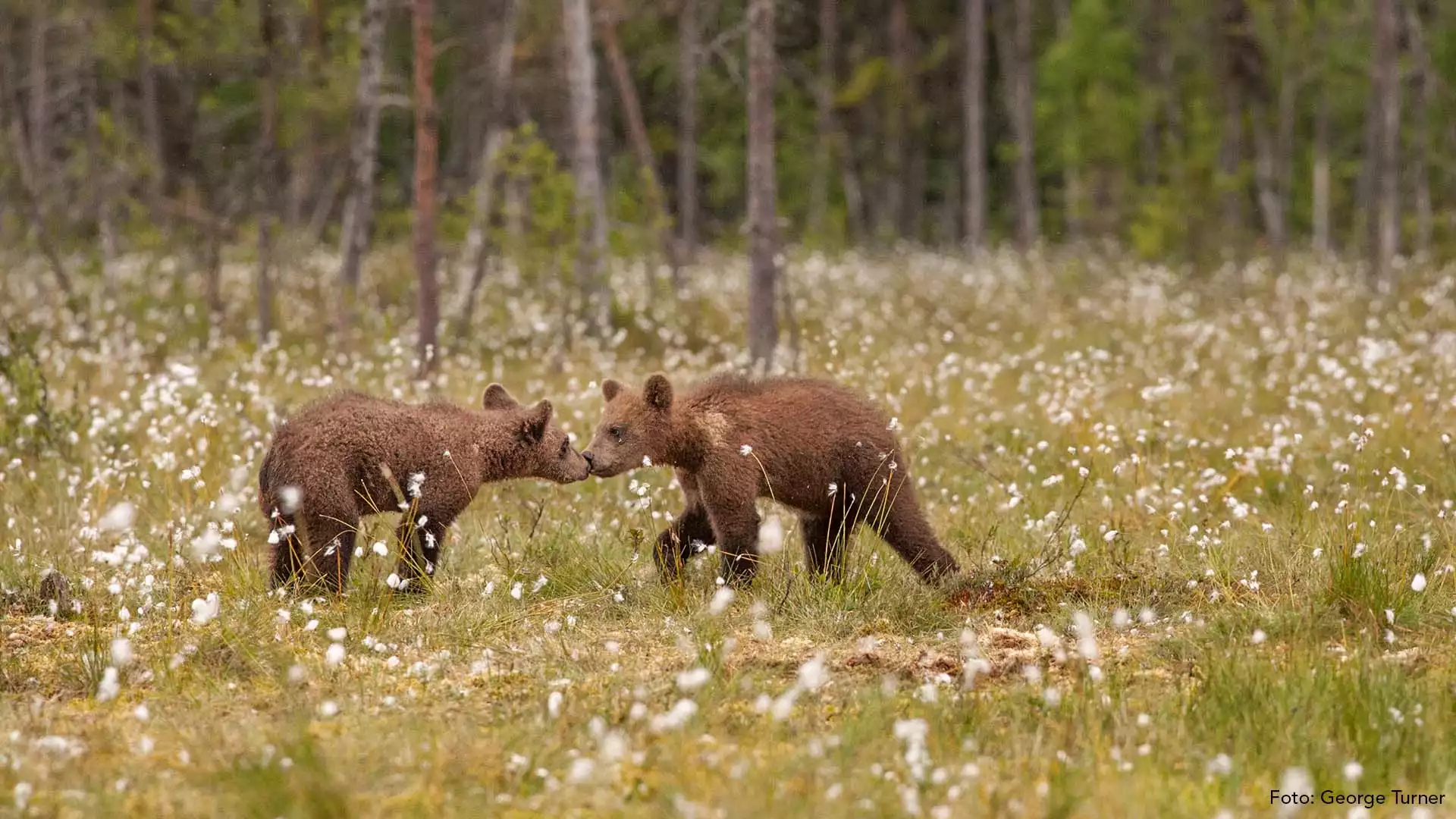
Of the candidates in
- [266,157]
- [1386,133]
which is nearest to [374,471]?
[266,157]

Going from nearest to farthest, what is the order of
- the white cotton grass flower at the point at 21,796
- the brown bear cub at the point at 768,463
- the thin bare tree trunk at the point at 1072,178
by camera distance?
the white cotton grass flower at the point at 21,796 → the brown bear cub at the point at 768,463 → the thin bare tree trunk at the point at 1072,178

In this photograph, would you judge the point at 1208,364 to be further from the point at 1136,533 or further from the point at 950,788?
the point at 950,788

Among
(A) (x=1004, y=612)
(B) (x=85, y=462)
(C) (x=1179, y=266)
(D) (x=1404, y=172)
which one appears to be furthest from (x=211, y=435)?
(D) (x=1404, y=172)

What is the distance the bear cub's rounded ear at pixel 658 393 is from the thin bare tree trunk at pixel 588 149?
8500mm

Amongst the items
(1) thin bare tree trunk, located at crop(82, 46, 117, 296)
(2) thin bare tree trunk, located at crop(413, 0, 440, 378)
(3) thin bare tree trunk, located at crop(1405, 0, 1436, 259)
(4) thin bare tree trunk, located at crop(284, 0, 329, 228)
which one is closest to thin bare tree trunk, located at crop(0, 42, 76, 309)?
(1) thin bare tree trunk, located at crop(82, 46, 117, 296)

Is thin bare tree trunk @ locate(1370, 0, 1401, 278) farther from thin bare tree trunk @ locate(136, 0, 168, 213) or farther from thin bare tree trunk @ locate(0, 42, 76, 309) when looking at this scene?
thin bare tree trunk @ locate(0, 42, 76, 309)

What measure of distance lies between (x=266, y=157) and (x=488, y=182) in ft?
8.67

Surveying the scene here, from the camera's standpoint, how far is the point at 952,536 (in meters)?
8.69

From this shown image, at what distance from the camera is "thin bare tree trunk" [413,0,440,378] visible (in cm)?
1370

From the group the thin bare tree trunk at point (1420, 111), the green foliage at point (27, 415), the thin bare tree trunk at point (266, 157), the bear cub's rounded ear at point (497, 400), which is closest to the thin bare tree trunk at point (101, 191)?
the thin bare tree trunk at point (266, 157)

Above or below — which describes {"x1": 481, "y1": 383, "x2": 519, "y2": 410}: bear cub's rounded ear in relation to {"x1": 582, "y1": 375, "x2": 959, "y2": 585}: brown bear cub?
above

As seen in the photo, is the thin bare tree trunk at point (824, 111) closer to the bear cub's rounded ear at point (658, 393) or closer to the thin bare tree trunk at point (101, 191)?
the thin bare tree trunk at point (101, 191)

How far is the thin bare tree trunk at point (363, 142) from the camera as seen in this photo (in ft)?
53.5

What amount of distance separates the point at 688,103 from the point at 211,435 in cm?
1684
